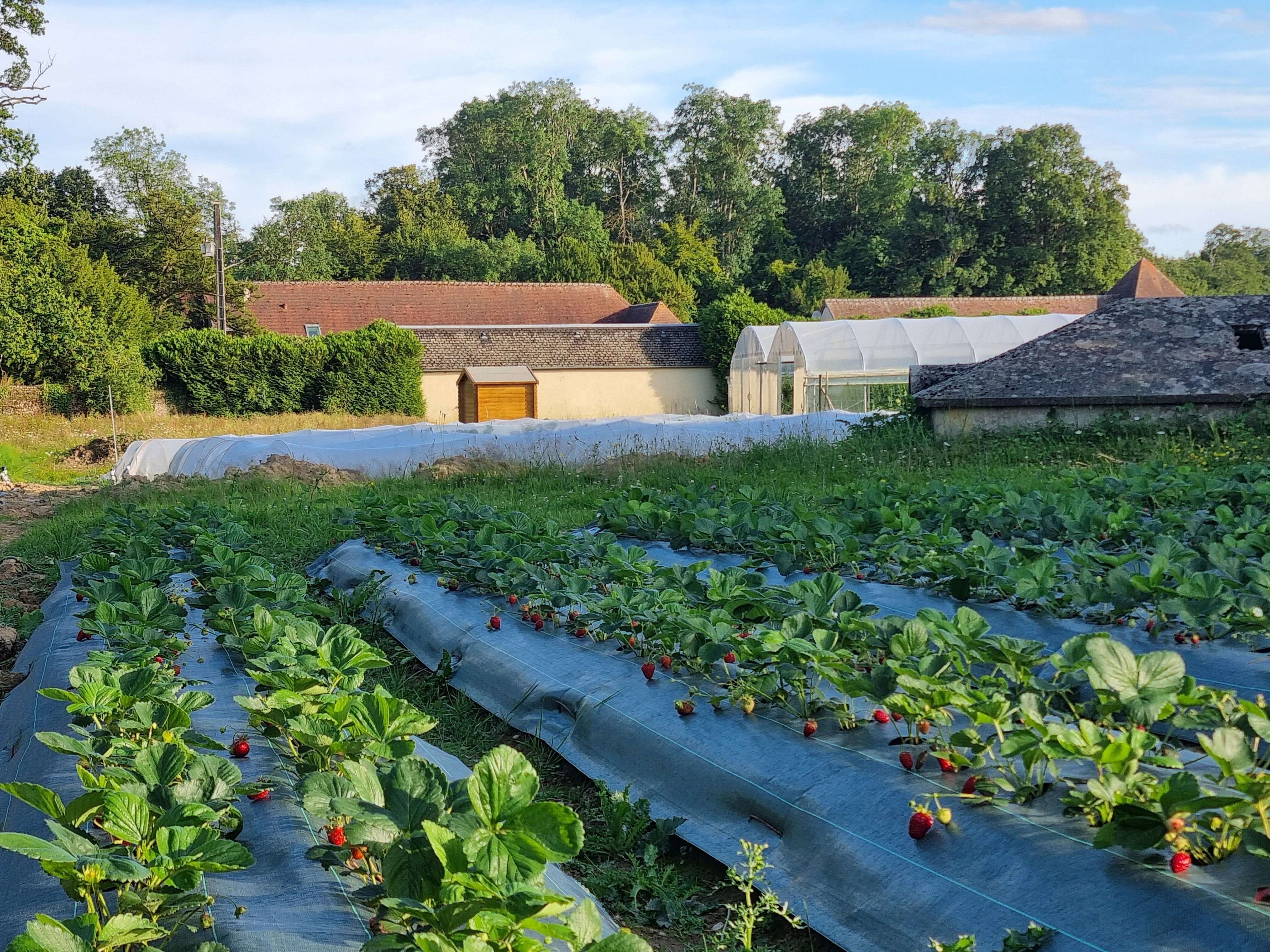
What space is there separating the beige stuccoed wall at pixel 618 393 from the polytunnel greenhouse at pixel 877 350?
6.78 m

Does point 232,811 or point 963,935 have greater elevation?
point 232,811

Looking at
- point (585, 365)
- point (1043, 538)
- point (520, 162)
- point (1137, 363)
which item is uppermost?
point (520, 162)

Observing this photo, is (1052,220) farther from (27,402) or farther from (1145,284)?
(27,402)

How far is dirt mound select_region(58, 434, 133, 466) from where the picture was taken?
19531 millimetres

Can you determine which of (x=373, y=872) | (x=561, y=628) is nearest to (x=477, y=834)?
(x=373, y=872)

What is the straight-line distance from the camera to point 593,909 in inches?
62.9

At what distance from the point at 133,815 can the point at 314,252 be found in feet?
150

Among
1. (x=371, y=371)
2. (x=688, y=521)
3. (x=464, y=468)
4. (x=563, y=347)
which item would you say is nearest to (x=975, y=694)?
(x=688, y=521)

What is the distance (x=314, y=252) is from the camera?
145 ft

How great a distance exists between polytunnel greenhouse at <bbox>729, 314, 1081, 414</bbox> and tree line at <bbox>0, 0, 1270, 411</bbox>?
68.6ft

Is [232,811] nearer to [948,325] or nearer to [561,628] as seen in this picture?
[561,628]

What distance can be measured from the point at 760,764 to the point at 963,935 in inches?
32.1

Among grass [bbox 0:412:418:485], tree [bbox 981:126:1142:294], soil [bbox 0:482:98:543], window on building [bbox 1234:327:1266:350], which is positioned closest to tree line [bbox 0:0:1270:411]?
tree [bbox 981:126:1142:294]

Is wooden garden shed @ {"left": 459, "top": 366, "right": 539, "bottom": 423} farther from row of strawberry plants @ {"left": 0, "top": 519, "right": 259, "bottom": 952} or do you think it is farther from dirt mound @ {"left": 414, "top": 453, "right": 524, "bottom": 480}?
row of strawberry plants @ {"left": 0, "top": 519, "right": 259, "bottom": 952}
